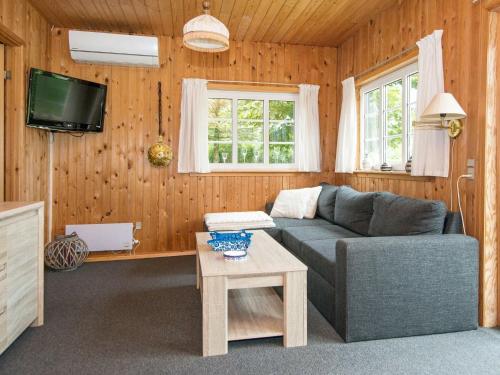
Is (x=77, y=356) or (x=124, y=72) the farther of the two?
(x=124, y=72)

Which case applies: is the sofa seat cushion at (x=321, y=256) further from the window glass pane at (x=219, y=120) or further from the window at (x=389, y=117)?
the window glass pane at (x=219, y=120)

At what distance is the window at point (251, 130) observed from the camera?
4.17 m

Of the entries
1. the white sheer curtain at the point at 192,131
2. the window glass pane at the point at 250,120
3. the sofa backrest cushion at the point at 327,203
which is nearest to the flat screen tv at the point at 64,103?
the white sheer curtain at the point at 192,131

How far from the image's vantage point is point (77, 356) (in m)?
1.87

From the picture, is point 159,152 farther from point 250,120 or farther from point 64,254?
point 64,254

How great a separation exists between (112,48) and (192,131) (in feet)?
3.82

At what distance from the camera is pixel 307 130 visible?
4.20 metres

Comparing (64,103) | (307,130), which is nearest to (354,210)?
(307,130)

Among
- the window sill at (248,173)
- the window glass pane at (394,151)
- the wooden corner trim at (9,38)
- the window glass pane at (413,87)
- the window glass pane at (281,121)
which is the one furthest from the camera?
the window glass pane at (281,121)

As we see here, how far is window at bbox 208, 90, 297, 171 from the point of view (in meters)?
4.17

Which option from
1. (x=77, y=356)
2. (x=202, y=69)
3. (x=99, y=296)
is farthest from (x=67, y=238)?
(x=202, y=69)

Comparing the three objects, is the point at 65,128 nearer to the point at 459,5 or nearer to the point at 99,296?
the point at 99,296

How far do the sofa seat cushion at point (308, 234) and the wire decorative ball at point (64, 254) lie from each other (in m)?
2.07

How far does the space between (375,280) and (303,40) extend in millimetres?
3138
